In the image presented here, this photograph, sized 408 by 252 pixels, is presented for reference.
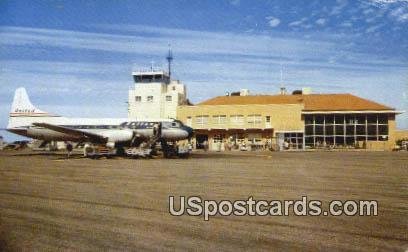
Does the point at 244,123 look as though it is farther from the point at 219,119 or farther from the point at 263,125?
the point at 219,119

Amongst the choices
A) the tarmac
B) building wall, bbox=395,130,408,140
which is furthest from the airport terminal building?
the tarmac

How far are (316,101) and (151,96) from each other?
22.6m

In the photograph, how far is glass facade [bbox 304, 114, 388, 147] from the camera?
49719 millimetres

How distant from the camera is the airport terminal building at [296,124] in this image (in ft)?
163

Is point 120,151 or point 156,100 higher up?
point 156,100

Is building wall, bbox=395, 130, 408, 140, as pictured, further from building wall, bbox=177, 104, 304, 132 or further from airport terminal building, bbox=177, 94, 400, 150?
building wall, bbox=177, 104, 304, 132

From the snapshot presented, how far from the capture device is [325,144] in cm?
5012

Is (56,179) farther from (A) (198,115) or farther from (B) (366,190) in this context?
(A) (198,115)

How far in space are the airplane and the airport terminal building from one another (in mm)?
21351

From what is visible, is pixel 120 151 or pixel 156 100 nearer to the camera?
pixel 120 151

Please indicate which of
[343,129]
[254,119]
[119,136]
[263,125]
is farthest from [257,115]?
[119,136]

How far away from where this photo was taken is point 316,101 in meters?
55.4

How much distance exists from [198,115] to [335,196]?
45.1 metres

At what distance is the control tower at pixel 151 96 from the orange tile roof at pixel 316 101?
5616 mm
